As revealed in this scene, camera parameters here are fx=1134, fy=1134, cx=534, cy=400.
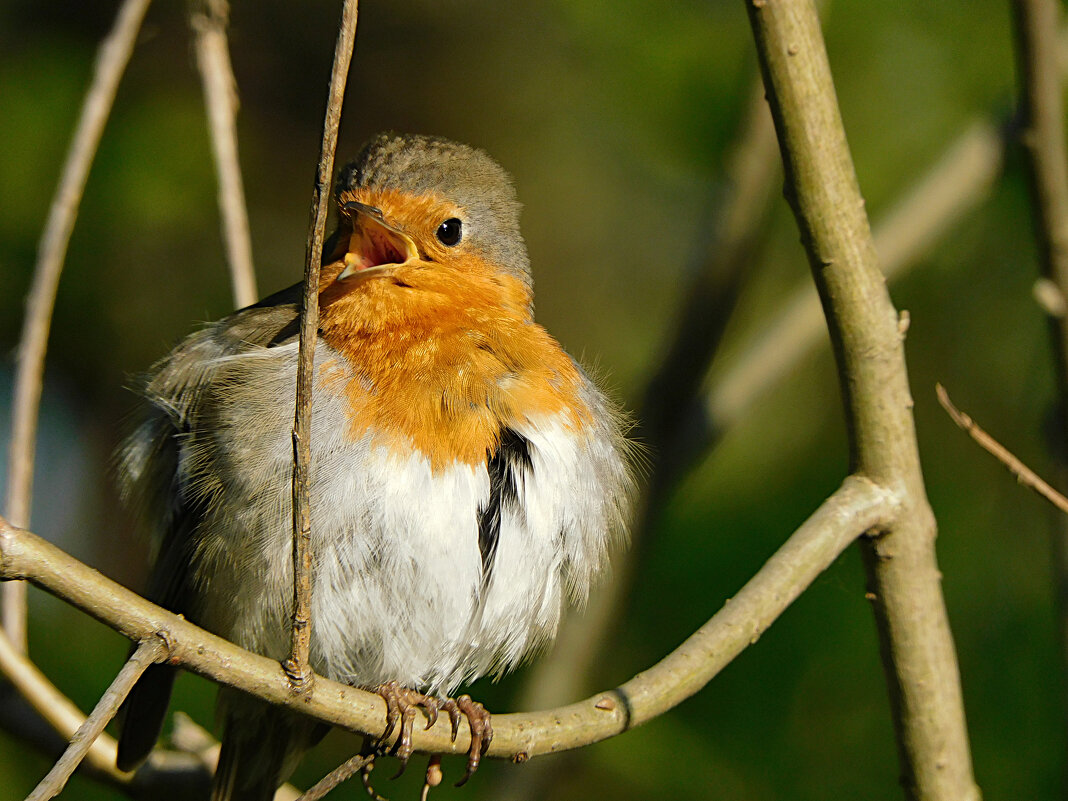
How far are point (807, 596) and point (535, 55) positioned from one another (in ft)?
9.42

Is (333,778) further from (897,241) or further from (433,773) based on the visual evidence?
(897,241)

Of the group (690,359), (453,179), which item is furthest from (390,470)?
(690,359)

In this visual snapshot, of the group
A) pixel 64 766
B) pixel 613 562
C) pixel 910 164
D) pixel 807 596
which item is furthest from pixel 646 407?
pixel 64 766

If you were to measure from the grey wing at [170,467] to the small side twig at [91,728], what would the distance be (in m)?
1.18

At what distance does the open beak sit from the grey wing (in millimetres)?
204

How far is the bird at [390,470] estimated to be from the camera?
8.75ft

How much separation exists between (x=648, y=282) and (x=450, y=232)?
2.37 metres

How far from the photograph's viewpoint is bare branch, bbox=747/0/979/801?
7.71 feet

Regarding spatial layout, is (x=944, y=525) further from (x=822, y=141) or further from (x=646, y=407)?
(x=822, y=141)

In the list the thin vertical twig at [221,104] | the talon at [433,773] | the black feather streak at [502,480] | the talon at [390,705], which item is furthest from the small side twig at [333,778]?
the thin vertical twig at [221,104]

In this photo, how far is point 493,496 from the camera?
2789 mm

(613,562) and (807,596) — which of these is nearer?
(613,562)

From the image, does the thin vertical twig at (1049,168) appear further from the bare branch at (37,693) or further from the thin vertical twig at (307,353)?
the bare branch at (37,693)

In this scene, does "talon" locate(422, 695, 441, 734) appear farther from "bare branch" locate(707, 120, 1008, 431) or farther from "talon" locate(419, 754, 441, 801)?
"bare branch" locate(707, 120, 1008, 431)
